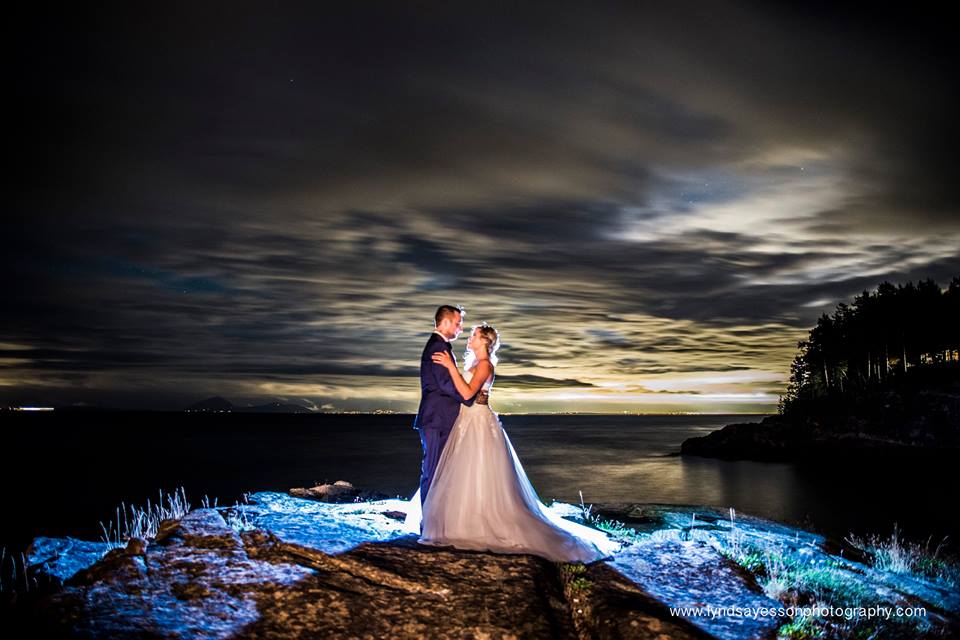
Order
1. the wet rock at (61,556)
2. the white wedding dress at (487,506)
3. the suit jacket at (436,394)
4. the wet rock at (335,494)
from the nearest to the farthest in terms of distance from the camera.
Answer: the white wedding dress at (487,506) < the suit jacket at (436,394) < the wet rock at (61,556) < the wet rock at (335,494)

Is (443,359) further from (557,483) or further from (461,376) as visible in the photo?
(557,483)

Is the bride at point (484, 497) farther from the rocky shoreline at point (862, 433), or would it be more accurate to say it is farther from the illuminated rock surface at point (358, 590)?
the rocky shoreline at point (862, 433)

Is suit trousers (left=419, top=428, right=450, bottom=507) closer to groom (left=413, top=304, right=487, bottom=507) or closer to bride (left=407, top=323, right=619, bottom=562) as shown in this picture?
groom (left=413, top=304, right=487, bottom=507)

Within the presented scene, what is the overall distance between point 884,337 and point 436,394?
9861 centimetres

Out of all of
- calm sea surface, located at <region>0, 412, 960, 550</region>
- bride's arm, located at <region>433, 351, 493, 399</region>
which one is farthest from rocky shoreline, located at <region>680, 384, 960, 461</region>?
bride's arm, located at <region>433, 351, 493, 399</region>

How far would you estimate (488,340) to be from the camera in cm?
952

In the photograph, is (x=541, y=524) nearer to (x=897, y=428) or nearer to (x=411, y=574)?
(x=411, y=574)

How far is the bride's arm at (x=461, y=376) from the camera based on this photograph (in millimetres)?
9234

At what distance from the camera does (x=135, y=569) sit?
666cm

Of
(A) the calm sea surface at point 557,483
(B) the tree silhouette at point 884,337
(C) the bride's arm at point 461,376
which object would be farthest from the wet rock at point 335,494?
(B) the tree silhouette at point 884,337

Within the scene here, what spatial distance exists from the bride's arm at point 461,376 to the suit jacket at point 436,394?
0.07 m

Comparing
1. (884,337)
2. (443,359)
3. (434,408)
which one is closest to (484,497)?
(434,408)

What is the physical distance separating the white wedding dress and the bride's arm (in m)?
0.20

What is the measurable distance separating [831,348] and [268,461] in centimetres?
9024
